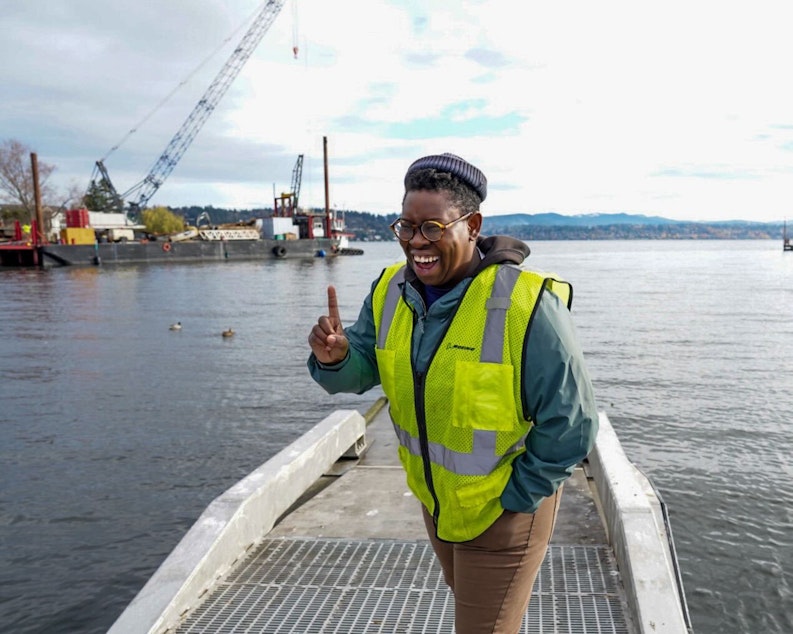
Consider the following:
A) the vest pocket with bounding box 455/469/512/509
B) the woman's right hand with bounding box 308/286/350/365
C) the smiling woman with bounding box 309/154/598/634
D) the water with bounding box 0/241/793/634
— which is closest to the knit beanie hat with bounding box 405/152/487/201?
the smiling woman with bounding box 309/154/598/634

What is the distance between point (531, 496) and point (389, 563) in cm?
288

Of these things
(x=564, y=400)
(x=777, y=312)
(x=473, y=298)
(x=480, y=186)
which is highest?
(x=480, y=186)

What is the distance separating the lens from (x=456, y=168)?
2.38m

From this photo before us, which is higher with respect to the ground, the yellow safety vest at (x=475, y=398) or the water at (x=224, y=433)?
the yellow safety vest at (x=475, y=398)

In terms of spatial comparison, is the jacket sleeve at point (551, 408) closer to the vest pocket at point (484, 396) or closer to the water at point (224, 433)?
the vest pocket at point (484, 396)

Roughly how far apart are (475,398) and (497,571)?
23.2 inches

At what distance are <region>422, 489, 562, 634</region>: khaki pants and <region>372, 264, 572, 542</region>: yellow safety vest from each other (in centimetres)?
6

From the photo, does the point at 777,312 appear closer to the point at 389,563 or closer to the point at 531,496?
the point at 389,563

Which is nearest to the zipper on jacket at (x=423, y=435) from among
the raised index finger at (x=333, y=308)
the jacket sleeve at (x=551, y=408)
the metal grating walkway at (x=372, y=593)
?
the jacket sleeve at (x=551, y=408)

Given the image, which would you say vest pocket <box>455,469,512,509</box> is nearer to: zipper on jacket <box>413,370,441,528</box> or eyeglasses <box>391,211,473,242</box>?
zipper on jacket <box>413,370,441,528</box>

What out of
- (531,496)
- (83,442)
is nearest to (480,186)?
(531,496)

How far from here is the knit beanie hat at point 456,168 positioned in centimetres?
238

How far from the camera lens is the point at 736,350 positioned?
67.7ft

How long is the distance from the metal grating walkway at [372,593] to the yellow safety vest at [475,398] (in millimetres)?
2012
